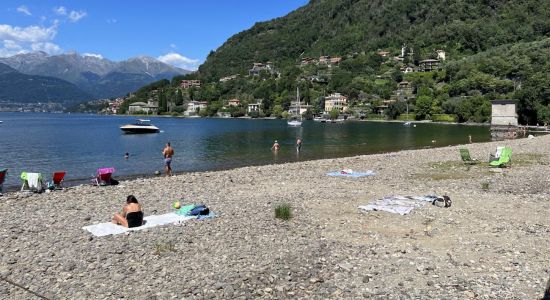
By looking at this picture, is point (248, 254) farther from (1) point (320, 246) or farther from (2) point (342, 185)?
(2) point (342, 185)

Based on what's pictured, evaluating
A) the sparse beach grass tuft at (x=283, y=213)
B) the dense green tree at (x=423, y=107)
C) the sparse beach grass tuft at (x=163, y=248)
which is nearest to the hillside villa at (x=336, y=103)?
the dense green tree at (x=423, y=107)

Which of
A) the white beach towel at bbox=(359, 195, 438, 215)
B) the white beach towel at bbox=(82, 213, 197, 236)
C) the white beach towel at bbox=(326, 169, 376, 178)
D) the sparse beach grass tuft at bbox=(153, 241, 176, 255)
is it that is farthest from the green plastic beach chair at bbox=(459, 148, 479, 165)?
the sparse beach grass tuft at bbox=(153, 241, 176, 255)

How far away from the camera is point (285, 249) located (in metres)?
11.4

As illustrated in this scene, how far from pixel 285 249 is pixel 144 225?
4879 millimetres

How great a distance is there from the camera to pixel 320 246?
38.0 feet

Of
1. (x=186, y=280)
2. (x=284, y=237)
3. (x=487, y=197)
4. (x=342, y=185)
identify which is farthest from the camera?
(x=342, y=185)

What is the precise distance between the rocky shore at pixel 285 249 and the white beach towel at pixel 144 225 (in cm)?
43

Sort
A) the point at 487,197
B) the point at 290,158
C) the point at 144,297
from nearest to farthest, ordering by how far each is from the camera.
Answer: the point at 144,297 < the point at 487,197 < the point at 290,158

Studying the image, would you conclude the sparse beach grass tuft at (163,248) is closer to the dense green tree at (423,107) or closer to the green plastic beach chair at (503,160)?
the green plastic beach chair at (503,160)

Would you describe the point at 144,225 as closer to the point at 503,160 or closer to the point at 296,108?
the point at 503,160

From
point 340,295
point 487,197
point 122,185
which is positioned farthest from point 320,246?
point 122,185

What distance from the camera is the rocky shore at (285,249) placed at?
29.6 feet

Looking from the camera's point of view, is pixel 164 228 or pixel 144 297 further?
pixel 164 228

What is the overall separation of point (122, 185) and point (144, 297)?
14733 millimetres
